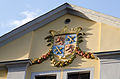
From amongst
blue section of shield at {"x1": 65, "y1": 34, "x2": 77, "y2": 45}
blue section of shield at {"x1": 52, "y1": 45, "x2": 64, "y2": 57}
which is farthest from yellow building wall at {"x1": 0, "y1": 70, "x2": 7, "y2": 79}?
blue section of shield at {"x1": 65, "y1": 34, "x2": 77, "y2": 45}

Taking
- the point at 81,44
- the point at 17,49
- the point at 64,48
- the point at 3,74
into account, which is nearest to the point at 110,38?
the point at 81,44

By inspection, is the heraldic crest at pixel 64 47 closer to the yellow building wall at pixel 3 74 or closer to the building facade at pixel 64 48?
the building facade at pixel 64 48

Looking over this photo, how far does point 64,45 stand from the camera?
16.2 metres

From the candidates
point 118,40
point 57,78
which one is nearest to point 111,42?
point 118,40

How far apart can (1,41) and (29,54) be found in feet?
4.71

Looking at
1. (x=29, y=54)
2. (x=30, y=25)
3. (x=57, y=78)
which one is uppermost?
(x=30, y=25)

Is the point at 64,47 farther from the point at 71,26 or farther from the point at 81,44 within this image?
the point at 71,26

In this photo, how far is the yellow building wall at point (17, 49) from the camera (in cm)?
1635

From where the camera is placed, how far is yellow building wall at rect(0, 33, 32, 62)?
53.6ft

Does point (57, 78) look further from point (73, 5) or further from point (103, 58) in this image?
point (73, 5)

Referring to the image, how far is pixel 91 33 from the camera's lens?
16031 mm

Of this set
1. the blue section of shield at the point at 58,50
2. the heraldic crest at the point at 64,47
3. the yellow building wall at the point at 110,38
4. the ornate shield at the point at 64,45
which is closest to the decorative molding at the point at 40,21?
the heraldic crest at the point at 64,47

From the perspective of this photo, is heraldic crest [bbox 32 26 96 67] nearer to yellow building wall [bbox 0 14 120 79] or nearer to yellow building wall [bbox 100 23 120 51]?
yellow building wall [bbox 0 14 120 79]

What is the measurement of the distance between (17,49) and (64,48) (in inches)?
77.8
